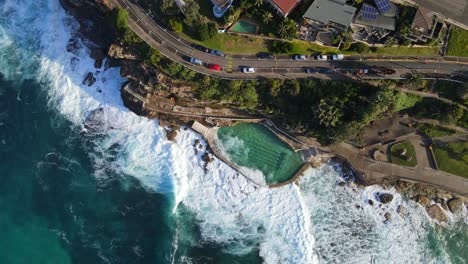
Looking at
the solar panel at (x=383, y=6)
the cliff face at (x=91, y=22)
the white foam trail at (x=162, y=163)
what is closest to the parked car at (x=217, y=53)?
the white foam trail at (x=162, y=163)

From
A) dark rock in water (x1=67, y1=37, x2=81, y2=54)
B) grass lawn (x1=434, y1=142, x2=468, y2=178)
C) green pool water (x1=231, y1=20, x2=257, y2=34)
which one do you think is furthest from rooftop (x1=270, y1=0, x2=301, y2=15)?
dark rock in water (x1=67, y1=37, x2=81, y2=54)

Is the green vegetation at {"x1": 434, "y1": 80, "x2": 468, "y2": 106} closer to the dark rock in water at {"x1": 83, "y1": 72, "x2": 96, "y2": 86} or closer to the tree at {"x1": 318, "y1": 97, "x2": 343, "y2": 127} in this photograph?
the tree at {"x1": 318, "y1": 97, "x2": 343, "y2": 127}

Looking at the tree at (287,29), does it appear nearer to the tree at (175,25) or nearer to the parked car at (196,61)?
the parked car at (196,61)

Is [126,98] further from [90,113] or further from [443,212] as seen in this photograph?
[443,212]

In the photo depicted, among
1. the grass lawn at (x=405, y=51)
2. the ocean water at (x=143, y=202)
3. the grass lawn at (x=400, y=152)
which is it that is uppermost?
the grass lawn at (x=405, y=51)

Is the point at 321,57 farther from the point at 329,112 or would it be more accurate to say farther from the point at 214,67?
the point at 214,67

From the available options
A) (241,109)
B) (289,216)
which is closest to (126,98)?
(241,109)
